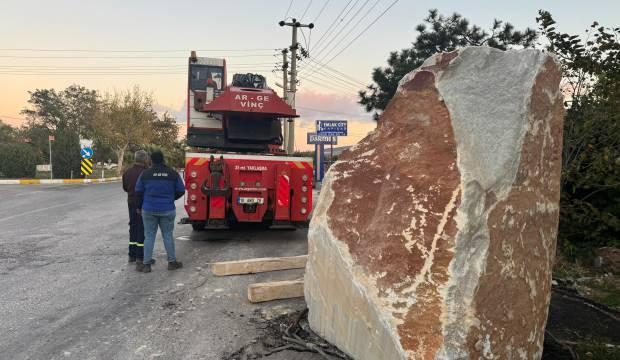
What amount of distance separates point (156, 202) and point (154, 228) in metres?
0.37

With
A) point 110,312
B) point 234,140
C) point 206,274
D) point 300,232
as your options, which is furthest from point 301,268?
point 234,140

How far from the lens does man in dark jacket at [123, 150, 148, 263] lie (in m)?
6.47

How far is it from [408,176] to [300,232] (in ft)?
21.5

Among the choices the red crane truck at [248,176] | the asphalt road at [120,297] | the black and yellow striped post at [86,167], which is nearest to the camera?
the asphalt road at [120,297]

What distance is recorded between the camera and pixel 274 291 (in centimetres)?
486

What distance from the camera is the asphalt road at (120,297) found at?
12.4 feet

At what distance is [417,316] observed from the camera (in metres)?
2.79

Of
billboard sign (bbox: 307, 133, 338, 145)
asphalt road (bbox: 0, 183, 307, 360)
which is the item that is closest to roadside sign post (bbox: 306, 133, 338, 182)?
billboard sign (bbox: 307, 133, 338, 145)

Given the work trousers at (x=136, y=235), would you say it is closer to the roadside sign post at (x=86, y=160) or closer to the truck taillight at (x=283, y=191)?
the truck taillight at (x=283, y=191)

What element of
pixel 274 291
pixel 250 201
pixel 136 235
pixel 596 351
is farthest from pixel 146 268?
pixel 596 351

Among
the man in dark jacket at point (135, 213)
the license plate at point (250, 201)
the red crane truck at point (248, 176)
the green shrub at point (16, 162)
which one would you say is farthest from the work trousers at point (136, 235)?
the green shrub at point (16, 162)

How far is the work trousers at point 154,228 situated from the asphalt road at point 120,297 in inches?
10.2

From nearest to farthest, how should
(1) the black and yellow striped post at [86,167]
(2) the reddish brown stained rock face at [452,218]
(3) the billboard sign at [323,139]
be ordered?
(2) the reddish brown stained rock face at [452,218] → (3) the billboard sign at [323,139] → (1) the black and yellow striped post at [86,167]

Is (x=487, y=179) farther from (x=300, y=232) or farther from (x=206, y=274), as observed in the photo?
(x=300, y=232)
